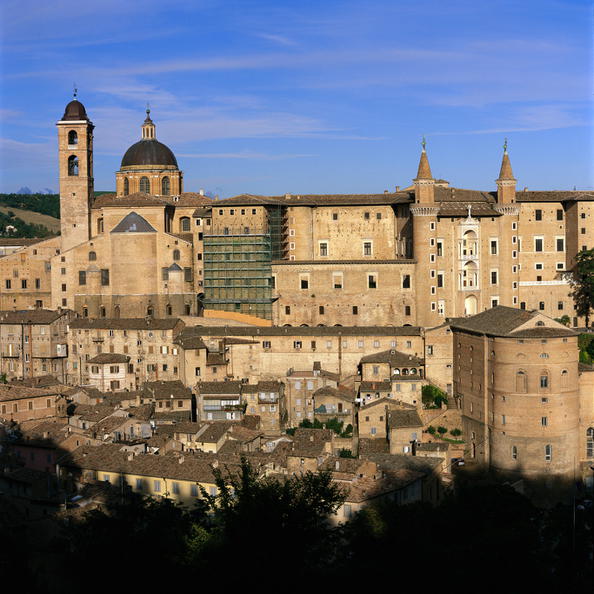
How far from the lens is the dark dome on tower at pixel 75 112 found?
63.4 m

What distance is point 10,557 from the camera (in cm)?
2761

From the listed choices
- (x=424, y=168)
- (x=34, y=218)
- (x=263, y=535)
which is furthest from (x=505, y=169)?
(x=34, y=218)

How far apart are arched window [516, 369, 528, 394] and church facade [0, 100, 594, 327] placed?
13.0 meters

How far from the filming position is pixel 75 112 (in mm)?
63500

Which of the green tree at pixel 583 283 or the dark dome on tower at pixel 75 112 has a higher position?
the dark dome on tower at pixel 75 112

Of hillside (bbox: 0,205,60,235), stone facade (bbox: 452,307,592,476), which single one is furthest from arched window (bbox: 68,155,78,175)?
hillside (bbox: 0,205,60,235)

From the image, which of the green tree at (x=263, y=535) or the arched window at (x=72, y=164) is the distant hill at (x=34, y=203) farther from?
the green tree at (x=263, y=535)

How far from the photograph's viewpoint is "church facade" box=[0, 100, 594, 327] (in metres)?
58.5

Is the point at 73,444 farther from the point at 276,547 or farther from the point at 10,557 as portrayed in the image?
the point at 276,547

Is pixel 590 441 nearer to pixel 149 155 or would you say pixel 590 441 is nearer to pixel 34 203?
pixel 149 155

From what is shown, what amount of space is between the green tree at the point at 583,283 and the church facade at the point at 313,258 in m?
0.48

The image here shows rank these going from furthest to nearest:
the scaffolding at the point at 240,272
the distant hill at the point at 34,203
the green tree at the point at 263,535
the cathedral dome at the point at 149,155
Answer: the distant hill at the point at 34,203 < the cathedral dome at the point at 149,155 < the scaffolding at the point at 240,272 < the green tree at the point at 263,535

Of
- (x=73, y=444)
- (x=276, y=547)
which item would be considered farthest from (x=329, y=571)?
(x=73, y=444)

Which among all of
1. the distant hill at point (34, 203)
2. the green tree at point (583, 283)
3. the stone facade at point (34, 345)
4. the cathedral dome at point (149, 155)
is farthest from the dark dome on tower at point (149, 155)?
the distant hill at point (34, 203)
